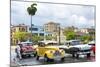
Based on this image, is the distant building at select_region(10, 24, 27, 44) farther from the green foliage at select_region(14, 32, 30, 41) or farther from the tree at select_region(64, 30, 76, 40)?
the tree at select_region(64, 30, 76, 40)

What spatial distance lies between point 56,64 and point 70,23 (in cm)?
57

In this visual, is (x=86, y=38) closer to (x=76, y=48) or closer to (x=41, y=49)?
(x=76, y=48)

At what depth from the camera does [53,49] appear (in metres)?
2.71

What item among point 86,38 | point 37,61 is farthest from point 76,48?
point 37,61

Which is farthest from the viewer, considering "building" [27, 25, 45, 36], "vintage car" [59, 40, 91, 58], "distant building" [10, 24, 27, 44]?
"vintage car" [59, 40, 91, 58]

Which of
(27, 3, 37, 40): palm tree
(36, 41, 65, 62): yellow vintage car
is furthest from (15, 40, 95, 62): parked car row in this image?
(27, 3, 37, 40): palm tree

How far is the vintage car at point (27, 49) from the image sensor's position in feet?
8.43

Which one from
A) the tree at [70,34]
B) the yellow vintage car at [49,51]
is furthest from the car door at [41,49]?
the tree at [70,34]

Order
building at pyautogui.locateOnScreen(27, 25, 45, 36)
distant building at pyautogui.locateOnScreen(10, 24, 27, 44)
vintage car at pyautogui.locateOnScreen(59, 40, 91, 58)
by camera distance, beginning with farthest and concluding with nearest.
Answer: vintage car at pyautogui.locateOnScreen(59, 40, 91, 58) → building at pyautogui.locateOnScreen(27, 25, 45, 36) → distant building at pyautogui.locateOnScreen(10, 24, 27, 44)

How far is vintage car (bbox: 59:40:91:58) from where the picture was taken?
2.78 m

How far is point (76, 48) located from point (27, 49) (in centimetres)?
67

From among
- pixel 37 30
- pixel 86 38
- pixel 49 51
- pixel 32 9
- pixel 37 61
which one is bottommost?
pixel 37 61

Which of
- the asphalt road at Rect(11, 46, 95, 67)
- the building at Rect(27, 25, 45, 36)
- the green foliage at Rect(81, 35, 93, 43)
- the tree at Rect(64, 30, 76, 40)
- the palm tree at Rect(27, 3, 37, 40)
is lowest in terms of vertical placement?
the asphalt road at Rect(11, 46, 95, 67)

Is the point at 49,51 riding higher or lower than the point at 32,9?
lower
